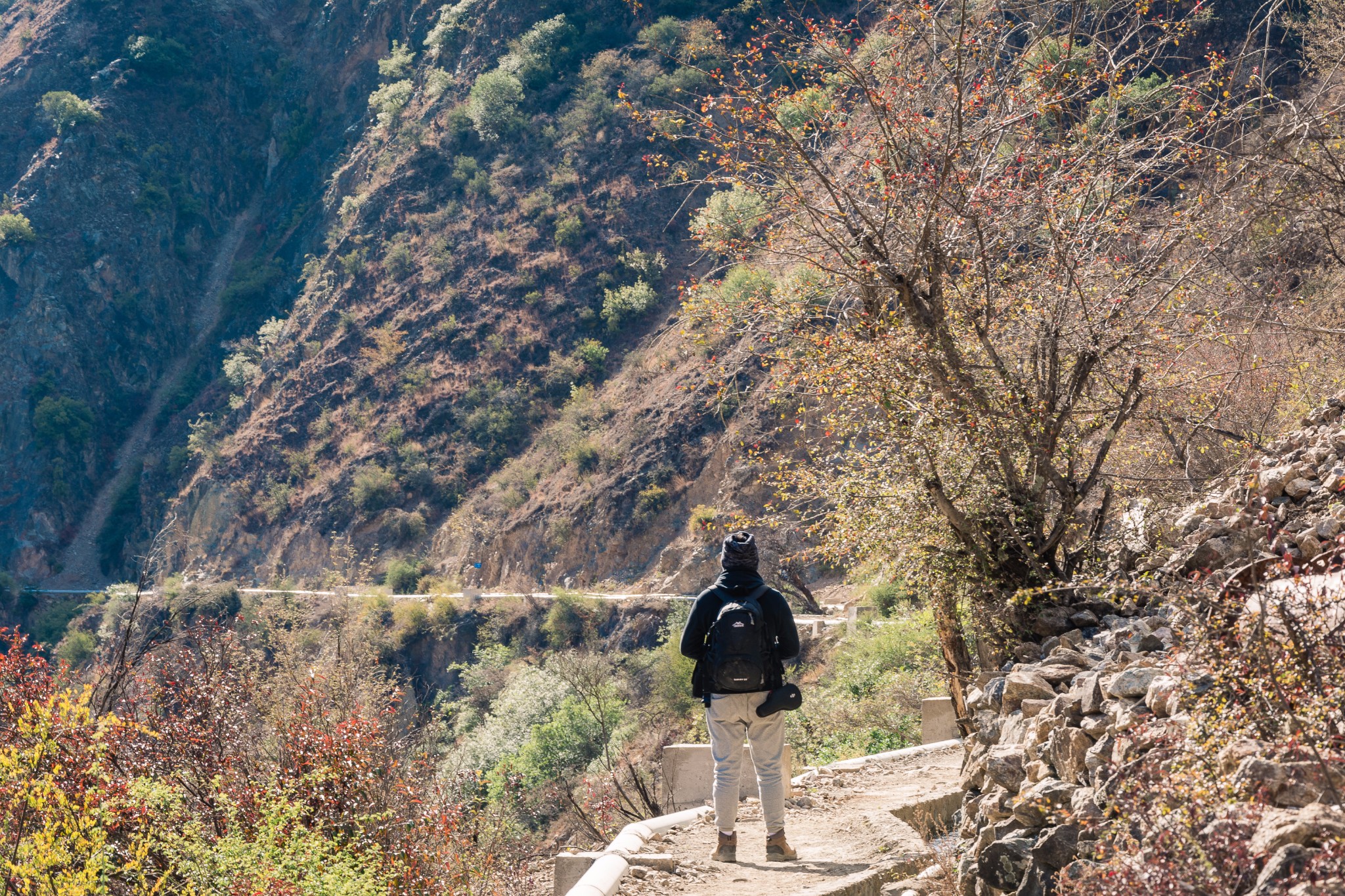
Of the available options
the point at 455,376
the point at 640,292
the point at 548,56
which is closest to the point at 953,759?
the point at 640,292

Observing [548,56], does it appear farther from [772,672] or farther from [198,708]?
[772,672]

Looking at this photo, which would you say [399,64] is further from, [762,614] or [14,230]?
[762,614]

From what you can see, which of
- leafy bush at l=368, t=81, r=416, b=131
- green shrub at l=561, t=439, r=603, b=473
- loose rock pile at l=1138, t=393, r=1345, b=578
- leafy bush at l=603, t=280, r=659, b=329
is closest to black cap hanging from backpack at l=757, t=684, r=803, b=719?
loose rock pile at l=1138, t=393, r=1345, b=578

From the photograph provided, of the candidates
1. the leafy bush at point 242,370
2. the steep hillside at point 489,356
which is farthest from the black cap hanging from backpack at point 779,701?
the leafy bush at point 242,370

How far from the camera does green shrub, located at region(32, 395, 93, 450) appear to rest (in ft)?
149

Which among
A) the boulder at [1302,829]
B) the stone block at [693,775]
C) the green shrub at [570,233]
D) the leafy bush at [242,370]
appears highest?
the green shrub at [570,233]

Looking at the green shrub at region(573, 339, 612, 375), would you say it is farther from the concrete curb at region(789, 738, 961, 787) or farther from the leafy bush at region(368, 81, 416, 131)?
the concrete curb at region(789, 738, 961, 787)

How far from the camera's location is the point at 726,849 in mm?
5188

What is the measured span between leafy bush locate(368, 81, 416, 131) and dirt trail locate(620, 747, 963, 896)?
45.4 m

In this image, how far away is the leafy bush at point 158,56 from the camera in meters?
52.2

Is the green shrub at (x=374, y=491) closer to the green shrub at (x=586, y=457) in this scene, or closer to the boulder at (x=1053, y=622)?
the green shrub at (x=586, y=457)

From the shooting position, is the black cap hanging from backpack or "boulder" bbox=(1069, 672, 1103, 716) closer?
"boulder" bbox=(1069, 672, 1103, 716)

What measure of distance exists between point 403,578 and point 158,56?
3690 cm

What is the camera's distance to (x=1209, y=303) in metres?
7.25
